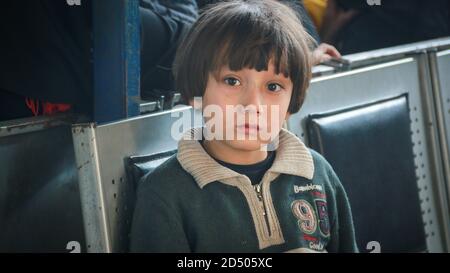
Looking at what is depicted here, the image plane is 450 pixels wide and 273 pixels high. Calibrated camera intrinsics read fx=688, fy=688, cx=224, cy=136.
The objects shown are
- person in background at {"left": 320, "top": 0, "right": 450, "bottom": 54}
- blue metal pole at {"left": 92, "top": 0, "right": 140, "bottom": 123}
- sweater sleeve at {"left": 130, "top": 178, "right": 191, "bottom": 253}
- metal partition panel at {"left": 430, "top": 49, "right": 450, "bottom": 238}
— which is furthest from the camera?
person in background at {"left": 320, "top": 0, "right": 450, "bottom": 54}

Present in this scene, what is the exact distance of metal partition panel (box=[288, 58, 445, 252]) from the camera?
5.44 ft

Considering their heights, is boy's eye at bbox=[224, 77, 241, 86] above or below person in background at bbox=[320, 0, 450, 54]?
below

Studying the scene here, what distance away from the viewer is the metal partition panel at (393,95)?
1.66 meters

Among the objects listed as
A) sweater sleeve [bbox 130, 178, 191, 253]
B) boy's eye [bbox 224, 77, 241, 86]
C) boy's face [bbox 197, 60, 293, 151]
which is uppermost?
boy's eye [bbox 224, 77, 241, 86]

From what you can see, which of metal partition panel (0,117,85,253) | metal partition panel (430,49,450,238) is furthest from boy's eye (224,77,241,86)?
metal partition panel (430,49,450,238)

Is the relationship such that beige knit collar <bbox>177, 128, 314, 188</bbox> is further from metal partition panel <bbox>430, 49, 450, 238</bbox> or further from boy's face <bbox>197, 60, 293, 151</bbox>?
metal partition panel <bbox>430, 49, 450, 238</bbox>

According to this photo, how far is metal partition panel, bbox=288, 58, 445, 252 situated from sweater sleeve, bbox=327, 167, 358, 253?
27 cm

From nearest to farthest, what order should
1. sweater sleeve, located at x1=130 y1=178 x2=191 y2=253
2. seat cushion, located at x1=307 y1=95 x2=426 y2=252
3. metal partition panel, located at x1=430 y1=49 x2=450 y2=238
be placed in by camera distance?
sweater sleeve, located at x1=130 y1=178 x2=191 y2=253, seat cushion, located at x1=307 y1=95 x2=426 y2=252, metal partition panel, located at x1=430 y1=49 x2=450 y2=238

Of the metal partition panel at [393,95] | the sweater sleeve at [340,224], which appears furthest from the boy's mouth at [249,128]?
the metal partition panel at [393,95]

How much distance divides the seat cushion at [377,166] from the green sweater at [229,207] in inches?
13.0

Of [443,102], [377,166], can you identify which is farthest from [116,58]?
[443,102]

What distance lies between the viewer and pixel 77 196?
1.44 m

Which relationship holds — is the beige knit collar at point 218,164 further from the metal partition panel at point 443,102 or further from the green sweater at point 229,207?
the metal partition panel at point 443,102

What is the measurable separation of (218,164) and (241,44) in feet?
0.71
